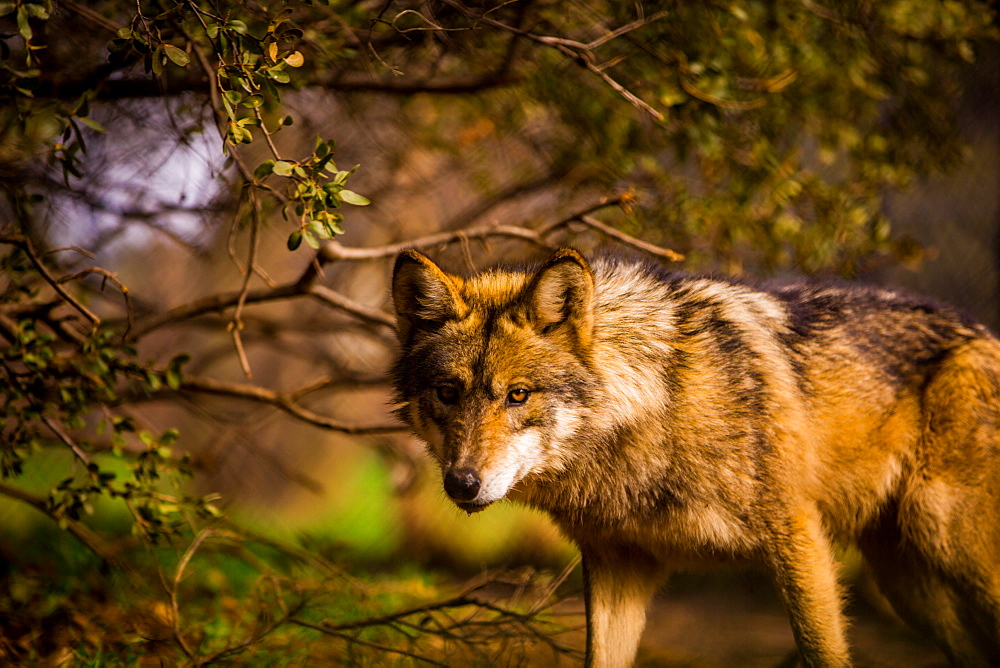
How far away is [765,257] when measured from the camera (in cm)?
521

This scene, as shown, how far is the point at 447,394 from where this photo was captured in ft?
9.61

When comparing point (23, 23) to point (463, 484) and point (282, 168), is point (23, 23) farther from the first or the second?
point (463, 484)

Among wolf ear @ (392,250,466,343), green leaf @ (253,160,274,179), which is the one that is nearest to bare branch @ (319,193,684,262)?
wolf ear @ (392,250,466,343)

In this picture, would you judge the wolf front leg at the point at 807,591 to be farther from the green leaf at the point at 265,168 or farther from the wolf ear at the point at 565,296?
the green leaf at the point at 265,168

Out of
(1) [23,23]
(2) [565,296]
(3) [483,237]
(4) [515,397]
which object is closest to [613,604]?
(4) [515,397]

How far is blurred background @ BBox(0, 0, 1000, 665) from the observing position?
125 inches

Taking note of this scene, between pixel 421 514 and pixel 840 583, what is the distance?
16.0ft

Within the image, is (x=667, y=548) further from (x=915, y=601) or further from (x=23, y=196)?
(x=23, y=196)

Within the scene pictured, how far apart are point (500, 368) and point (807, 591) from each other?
1505 mm

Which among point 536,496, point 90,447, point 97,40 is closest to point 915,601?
point 536,496

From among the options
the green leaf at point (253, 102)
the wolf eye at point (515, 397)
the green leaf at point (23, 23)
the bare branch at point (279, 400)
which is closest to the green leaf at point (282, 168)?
the green leaf at point (253, 102)

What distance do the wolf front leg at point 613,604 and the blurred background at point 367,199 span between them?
1.11ft

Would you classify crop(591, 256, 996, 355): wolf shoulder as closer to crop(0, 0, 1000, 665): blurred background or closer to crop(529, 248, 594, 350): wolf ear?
crop(529, 248, 594, 350): wolf ear

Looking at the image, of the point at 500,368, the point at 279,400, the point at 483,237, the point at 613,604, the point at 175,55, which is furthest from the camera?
the point at 279,400
